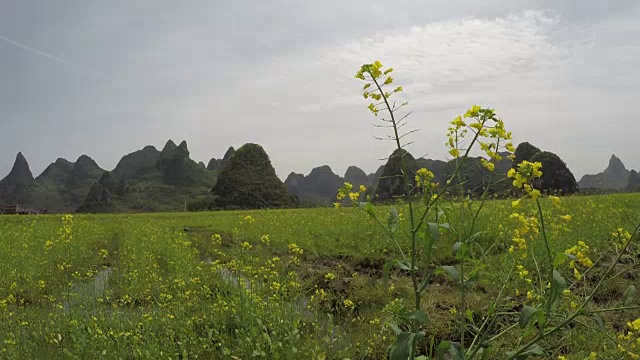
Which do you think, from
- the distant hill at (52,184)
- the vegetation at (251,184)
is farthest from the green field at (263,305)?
the distant hill at (52,184)

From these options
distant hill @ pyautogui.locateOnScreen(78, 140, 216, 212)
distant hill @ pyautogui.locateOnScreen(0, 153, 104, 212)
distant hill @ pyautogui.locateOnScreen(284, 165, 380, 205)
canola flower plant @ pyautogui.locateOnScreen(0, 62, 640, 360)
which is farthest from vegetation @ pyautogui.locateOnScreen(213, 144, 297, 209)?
distant hill @ pyautogui.locateOnScreen(284, 165, 380, 205)

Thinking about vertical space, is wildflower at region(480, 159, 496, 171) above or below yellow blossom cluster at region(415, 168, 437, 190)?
above

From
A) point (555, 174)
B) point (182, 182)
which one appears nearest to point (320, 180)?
point (182, 182)

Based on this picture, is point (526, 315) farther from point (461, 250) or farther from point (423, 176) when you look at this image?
point (423, 176)

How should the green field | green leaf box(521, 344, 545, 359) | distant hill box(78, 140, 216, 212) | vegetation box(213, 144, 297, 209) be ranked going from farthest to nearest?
1. distant hill box(78, 140, 216, 212)
2. vegetation box(213, 144, 297, 209)
3. the green field
4. green leaf box(521, 344, 545, 359)

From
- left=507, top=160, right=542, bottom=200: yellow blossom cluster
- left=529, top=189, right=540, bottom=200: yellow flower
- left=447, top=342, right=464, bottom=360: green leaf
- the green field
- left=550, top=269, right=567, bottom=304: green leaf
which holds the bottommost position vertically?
the green field

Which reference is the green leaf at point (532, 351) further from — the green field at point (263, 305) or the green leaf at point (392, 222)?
the green leaf at point (392, 222)

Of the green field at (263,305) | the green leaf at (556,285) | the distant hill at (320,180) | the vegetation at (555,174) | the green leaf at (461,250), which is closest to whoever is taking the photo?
the green leaf at (556,285)

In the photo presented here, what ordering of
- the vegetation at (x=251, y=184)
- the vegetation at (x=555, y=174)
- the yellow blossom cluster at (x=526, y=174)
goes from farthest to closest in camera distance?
the vegetation at (x=251, y=184) → the vegetation at (x=555, y=174) → the yellow blossom cluster at (x=526, y=174)

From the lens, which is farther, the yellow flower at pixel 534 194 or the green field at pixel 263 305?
the green field at pixel 263 305

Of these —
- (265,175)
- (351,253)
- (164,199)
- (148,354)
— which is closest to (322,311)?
(148,354)

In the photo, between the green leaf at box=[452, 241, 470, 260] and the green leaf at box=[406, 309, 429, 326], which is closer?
the green leaf at box=[406, 309, 429, 326]

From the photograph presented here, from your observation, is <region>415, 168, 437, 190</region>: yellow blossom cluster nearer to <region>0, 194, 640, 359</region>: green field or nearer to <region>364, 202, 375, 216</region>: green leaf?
<region>0, 194, 640, 359</region>: green field

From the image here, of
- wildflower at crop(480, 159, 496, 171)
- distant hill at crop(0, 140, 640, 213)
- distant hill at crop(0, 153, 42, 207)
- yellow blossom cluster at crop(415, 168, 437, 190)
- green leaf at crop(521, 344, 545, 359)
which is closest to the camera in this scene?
green leaf at crop(521, 344, 545, 359)
